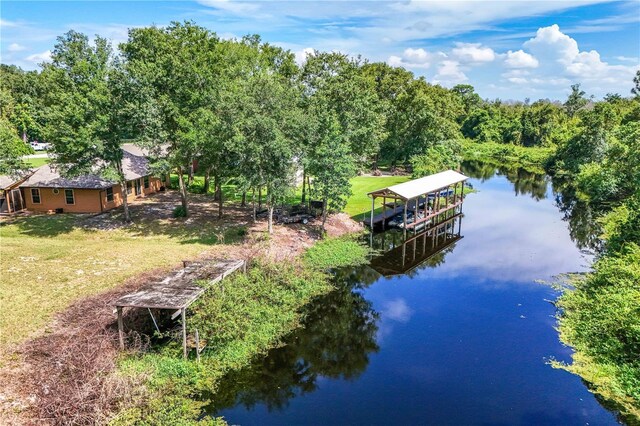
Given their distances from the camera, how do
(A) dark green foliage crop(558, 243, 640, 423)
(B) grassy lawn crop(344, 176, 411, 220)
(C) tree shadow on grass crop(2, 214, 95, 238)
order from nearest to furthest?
(A) dark green foliage crop(558, 243, 640, 423), (C) tree shadow on grass crop(2, 214, 95, 238), (B) grassy lawn crop(344, 176, 411, 220)

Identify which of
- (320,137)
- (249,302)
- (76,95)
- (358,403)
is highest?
(76,95)

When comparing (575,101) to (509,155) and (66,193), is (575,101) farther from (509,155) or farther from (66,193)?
(66,193)

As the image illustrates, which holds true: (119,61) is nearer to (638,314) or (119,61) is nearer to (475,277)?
(475,277)

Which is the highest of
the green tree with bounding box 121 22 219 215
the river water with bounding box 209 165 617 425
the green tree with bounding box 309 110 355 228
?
the green tree with bounding box 121 22 219 215

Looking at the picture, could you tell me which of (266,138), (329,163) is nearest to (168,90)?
(266,138)

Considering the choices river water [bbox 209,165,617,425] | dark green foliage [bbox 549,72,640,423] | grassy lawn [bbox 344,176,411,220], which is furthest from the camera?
grassy lawn [bbox 344,176,411,220]

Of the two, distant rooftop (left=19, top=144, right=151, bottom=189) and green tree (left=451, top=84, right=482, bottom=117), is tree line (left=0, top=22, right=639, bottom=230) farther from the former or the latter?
green tree (left=451, top=84, right=482, bottom=117)

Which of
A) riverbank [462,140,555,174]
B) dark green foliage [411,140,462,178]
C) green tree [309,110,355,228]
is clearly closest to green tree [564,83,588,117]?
riverbank [462,140,555,174]

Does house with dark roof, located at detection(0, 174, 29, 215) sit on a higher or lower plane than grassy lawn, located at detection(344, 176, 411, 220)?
higher

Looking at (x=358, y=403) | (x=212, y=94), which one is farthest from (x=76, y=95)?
(x=358, y=403)
